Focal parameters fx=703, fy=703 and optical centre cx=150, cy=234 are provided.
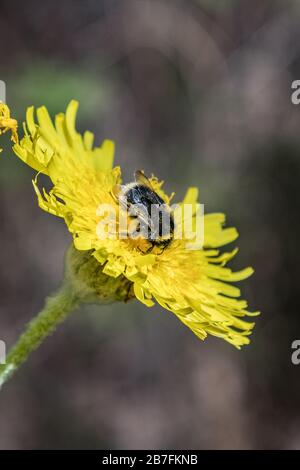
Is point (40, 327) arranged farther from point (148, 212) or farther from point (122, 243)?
point (148, 212)

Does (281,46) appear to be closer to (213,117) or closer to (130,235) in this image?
(213,117)

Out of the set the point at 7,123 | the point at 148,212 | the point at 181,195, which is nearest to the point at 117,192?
the point at 148,212

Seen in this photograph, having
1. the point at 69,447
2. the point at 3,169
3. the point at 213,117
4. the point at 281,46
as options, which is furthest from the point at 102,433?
the point at 281,46

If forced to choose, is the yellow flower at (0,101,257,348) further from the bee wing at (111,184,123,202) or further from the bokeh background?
the bokeh background

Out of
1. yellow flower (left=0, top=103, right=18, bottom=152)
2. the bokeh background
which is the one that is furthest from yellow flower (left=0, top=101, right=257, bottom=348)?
the bokeh background

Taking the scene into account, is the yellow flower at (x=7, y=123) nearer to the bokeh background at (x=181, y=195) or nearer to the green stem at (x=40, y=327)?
the green stem at (x=40, y=327)

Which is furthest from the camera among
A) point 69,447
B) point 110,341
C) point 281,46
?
point 281,46
